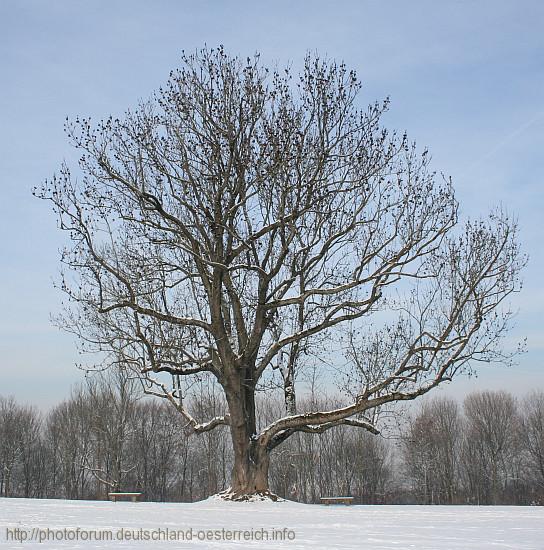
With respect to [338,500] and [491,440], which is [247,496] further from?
[491,440]

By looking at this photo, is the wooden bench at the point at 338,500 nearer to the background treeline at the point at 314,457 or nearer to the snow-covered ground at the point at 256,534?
the snow-covered ground at the point at 256,534

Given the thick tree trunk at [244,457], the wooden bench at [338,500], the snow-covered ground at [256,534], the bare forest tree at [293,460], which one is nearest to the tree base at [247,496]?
the thick tree trunk at [244,457]

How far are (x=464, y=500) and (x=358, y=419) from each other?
4045cm

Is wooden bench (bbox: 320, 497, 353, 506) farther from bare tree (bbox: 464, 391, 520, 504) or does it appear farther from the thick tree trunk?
bare tree (bbox: 464, 391, 520, 504)

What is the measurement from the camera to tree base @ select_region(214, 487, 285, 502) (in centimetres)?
1439

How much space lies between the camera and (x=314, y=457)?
49.1 meters

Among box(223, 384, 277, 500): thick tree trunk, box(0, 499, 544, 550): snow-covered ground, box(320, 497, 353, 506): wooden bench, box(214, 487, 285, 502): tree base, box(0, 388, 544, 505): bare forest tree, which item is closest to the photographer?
box(0, 499, 544, 550): snow-covered ground

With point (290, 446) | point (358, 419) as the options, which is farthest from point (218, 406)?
point (358, 419)

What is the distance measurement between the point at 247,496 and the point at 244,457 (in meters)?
0.98

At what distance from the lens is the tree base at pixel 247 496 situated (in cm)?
1439

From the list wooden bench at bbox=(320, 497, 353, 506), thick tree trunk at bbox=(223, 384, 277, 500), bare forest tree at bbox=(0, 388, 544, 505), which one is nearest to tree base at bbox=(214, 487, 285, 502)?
thick tree trunk at bbox=(223, 384, 277, 500)

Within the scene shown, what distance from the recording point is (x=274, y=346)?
52.3 ft

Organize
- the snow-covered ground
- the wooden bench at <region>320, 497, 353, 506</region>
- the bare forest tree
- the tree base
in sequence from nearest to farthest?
the snow-covered ground → the tree base → the wooden bench at <region>320, 497, 353, 506</region> → the bare forest tree

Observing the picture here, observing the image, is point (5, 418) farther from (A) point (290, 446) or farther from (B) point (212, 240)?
(B) point (212, 240)
